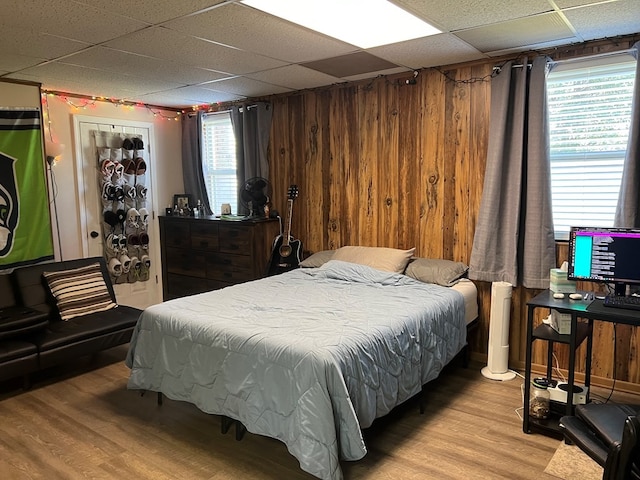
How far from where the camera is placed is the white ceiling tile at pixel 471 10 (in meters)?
2.49

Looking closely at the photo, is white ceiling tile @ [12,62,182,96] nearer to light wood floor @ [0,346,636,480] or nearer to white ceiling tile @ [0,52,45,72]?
white ceiling tile @ [0,52,45,72]

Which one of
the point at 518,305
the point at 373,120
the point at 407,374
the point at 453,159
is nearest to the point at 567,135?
the point at 453,159

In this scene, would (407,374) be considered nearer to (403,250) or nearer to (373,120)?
(403,250)

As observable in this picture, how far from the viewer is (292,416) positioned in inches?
90.4

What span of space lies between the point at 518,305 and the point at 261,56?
2.69m

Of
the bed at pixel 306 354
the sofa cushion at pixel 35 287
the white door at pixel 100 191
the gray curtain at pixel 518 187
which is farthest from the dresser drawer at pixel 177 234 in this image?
the gray curtain at pixel 518 187

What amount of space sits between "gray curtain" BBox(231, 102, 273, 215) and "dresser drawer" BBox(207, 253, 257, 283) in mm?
584

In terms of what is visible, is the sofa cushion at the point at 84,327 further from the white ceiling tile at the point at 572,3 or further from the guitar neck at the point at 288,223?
the white ceiling tile at the point at 572,3

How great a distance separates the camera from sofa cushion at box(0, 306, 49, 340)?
3.32 m

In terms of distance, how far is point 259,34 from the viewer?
296 centimetres

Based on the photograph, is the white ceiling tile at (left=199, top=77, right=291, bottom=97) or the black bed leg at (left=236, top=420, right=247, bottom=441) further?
the white ceiling tile at (left=199, top=77, right=291, bottom=97)

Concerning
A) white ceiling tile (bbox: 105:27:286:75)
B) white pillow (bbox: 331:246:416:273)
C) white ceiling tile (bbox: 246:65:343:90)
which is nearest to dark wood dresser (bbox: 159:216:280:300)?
white pillow (bbox: 331:246:416:273)

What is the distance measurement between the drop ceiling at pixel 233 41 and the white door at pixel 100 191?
65 centimetres

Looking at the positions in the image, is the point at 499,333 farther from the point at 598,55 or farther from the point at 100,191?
the point at 100,191
